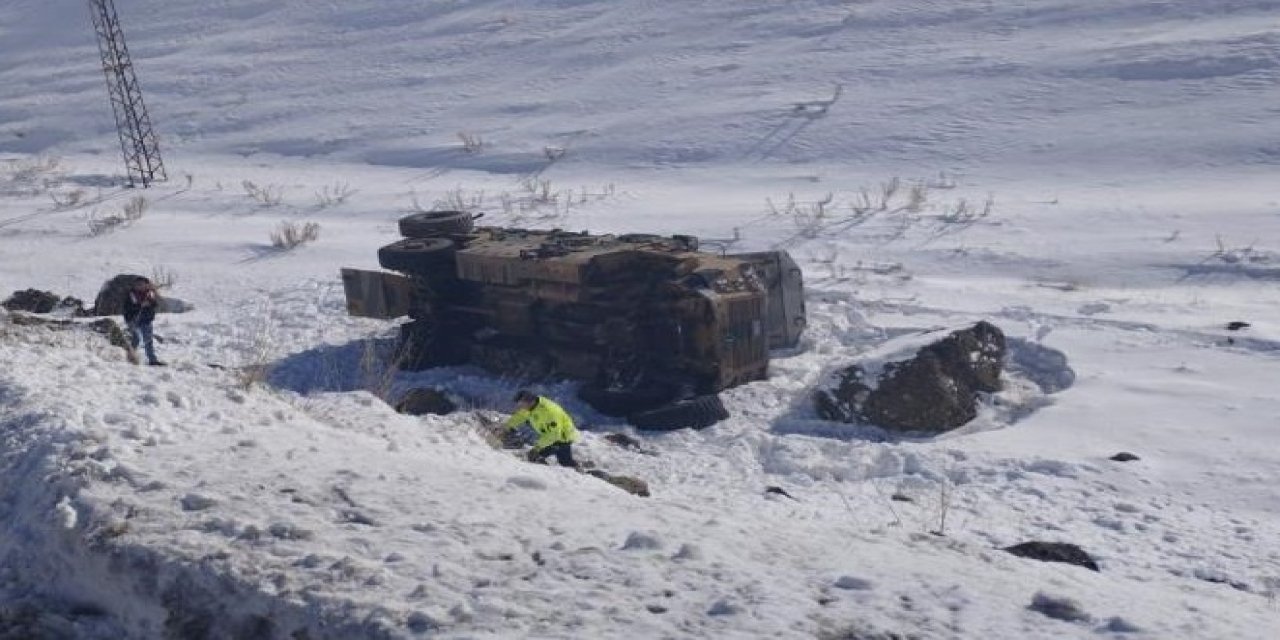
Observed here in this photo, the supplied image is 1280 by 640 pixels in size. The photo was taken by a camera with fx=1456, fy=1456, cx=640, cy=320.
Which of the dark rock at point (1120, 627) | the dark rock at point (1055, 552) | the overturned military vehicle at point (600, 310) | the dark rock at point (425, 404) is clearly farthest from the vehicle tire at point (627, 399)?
the dark rock at point (1120, 627)

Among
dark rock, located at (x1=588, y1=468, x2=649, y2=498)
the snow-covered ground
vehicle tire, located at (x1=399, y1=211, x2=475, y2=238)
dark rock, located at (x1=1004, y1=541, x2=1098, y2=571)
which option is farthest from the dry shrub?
dark rock, located at (x1=1004, y1=541, x2=1098, y2=571)

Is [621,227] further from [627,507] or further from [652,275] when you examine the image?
[627,507]

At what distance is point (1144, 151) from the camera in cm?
2359

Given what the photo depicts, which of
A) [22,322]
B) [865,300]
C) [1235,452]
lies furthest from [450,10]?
[1235,452]

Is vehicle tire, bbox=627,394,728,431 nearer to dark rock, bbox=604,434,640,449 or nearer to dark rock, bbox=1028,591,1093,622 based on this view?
dark rock, bbox=604,434,640,449

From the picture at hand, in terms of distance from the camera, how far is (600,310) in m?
13.5

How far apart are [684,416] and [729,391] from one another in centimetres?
90

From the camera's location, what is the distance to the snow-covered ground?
587 centimetres

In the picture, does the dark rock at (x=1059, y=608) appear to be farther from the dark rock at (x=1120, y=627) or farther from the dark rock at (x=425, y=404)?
the dark rock at (x=425, y=404)

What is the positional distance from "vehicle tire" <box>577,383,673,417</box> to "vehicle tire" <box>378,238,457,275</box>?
226 centimetres

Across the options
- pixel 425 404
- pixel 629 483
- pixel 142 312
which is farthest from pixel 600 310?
pixel 142 312

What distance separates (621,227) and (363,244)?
3.72 meters

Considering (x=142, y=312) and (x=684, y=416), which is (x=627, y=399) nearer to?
(x=684, y=416)

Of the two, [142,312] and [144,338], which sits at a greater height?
[142,312]
